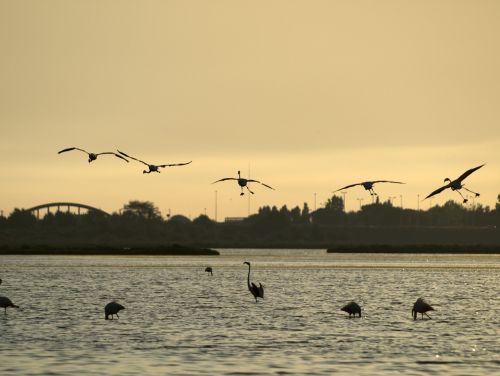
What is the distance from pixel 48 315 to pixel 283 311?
10.8 metres

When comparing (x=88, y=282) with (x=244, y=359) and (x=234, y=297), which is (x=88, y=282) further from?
(x=244, y=359)

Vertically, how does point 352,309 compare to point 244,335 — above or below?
above

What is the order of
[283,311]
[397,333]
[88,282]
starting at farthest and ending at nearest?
[88,282]
[283,311]
[397,333]

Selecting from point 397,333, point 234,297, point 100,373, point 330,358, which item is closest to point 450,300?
point 234,297

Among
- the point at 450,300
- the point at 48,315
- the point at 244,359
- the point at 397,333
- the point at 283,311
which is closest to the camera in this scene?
the point at 244,359

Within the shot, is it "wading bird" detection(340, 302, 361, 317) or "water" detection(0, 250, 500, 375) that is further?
"wading bird" detection(340, 302, 361, 317)

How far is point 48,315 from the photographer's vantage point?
50688mm

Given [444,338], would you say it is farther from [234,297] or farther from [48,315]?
[234,297]

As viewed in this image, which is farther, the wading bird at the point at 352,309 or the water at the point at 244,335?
the wading bird at the point at 352,309

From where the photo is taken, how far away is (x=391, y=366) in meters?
33.9

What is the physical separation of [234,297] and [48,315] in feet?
57.5

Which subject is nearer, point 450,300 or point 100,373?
point 100,373

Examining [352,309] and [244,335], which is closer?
[244,335]

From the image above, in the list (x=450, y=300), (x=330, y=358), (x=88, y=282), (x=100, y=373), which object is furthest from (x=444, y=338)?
(x=88, y=282)
